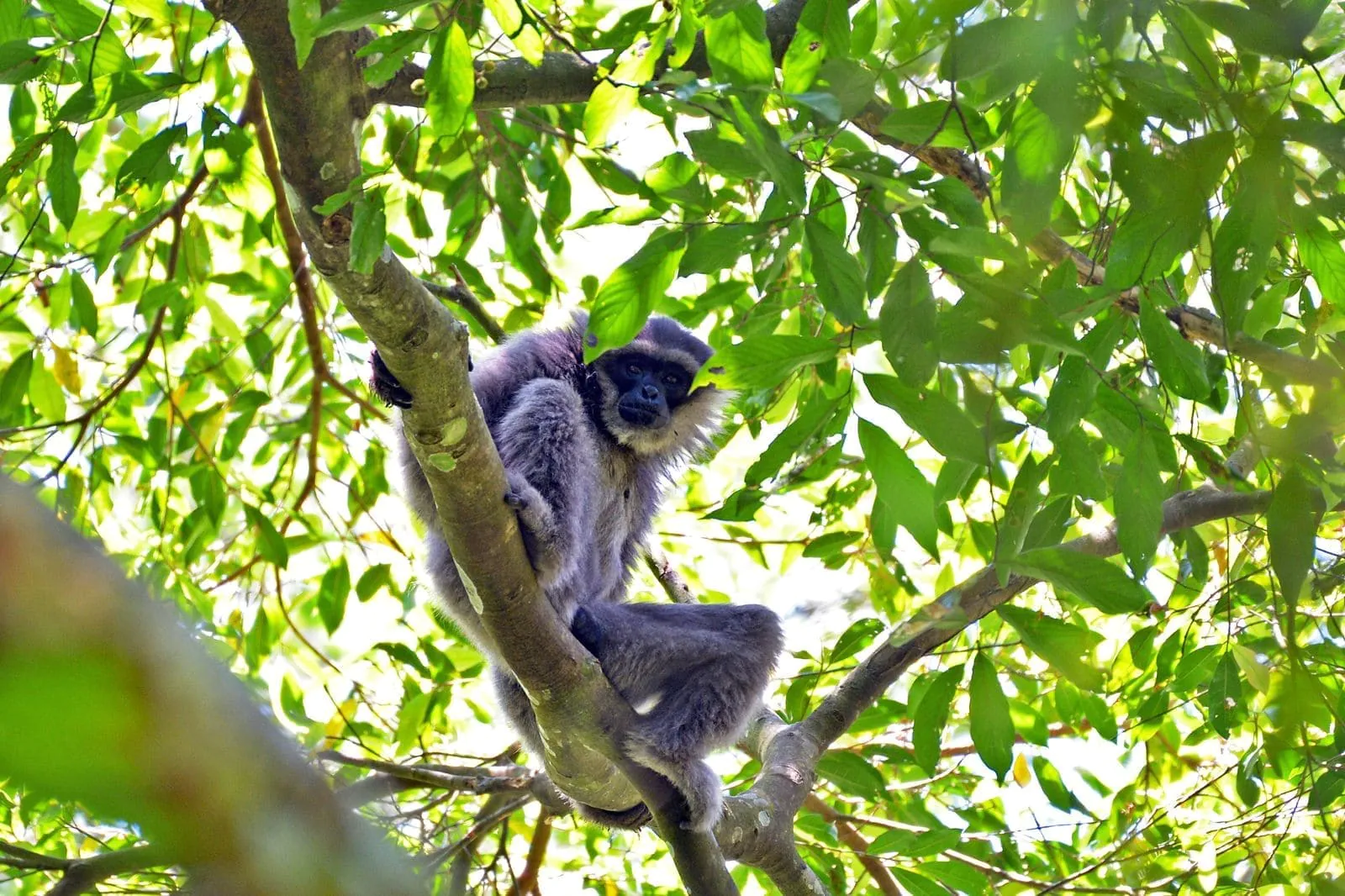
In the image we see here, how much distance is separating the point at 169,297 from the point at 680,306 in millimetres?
2214

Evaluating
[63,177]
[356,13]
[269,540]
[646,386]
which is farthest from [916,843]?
[63,177]

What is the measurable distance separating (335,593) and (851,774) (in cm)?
268

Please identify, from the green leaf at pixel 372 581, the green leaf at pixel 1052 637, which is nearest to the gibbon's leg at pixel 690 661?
the green leaf at pixel 372 581

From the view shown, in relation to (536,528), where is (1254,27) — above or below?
below

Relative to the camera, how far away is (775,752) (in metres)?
3.90

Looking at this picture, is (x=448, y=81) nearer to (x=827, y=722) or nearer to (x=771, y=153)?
(x=771, y=153)

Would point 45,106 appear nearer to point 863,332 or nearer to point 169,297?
point 169,297

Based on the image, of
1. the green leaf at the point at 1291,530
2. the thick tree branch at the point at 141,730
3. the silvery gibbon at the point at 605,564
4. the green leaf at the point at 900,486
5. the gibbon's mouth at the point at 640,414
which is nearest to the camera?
the thick tree branch at the point at 141,730

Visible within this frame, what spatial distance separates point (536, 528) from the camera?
321 cm

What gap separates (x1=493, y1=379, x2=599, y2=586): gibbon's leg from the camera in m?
3.35

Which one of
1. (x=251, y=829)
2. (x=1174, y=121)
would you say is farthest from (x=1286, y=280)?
(x=251, y=829)

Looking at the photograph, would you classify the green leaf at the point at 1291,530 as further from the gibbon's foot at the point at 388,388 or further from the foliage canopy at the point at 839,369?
the gibbon's foot at the point at 388,388

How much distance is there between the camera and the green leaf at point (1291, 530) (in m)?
1.84

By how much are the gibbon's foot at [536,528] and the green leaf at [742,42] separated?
1418mm
